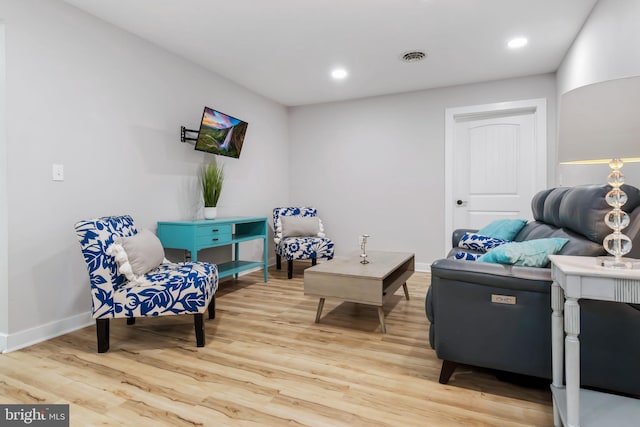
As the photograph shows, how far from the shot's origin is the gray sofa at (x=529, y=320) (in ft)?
4.48

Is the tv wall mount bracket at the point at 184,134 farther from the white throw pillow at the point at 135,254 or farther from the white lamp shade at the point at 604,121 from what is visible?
the white lamp shade at the point at 604,121

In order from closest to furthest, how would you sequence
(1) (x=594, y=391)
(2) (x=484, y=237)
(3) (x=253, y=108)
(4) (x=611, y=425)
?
(4) (x=611, y=425) < (1) (x=594, y=391) < (2) (x=484, y=237) < (3) (x=253, y=108)

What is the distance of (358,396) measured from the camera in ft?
5.30

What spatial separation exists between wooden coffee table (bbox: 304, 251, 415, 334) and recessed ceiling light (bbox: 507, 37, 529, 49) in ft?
7.03

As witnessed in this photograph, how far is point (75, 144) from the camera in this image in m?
2.47

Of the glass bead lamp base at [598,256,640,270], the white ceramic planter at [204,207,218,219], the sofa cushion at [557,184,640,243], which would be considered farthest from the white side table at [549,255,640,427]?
the white ceramic planter at [204,207,218,219]

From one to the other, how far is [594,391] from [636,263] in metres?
0.57

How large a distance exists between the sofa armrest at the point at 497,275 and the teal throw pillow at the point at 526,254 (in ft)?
0.16

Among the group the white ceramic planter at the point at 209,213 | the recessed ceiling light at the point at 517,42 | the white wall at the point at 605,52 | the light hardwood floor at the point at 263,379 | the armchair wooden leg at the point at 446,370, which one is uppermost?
the recessed ceiling light at the point at 517,42

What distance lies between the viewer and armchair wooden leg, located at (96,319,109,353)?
2074 mm

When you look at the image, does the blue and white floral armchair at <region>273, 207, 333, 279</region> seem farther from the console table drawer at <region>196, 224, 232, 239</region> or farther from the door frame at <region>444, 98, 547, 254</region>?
the door frame at <region>444, 98, 547, 254</region>

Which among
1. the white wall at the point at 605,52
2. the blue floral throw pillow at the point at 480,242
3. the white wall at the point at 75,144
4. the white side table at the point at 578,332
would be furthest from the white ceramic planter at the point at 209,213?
the white wall at the point at 605,52

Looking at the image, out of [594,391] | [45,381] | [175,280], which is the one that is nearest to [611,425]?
[594,391]

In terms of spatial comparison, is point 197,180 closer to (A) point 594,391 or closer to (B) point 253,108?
(B) point 253,108
